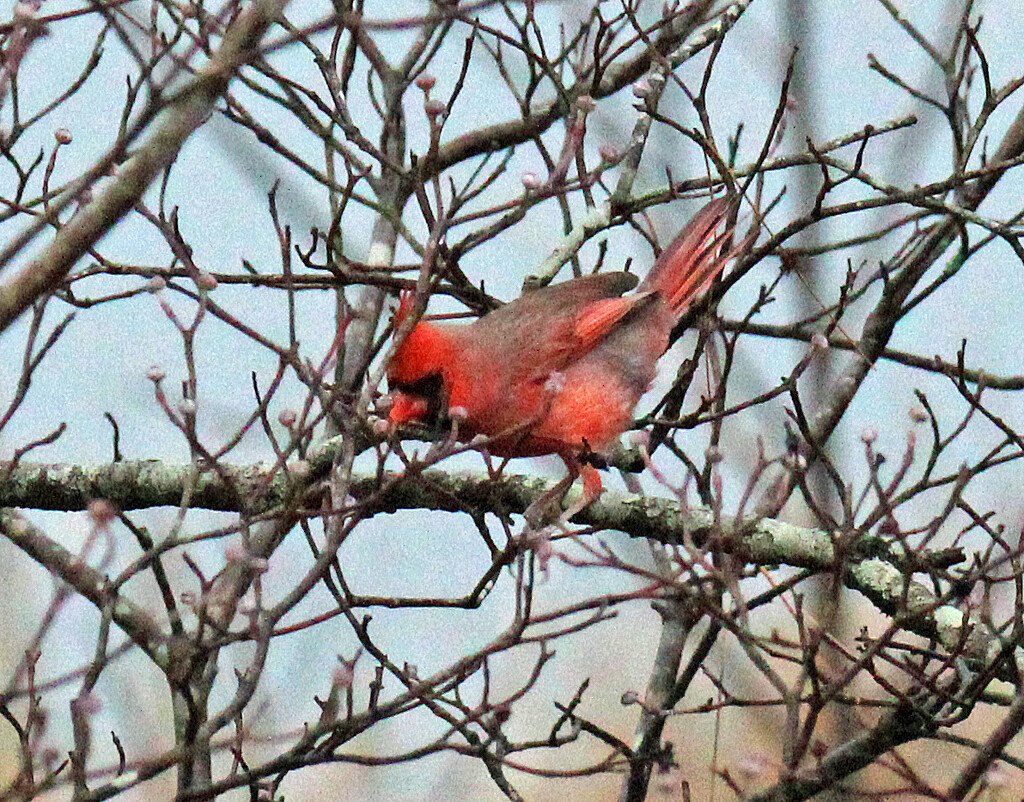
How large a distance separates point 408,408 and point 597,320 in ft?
3.72

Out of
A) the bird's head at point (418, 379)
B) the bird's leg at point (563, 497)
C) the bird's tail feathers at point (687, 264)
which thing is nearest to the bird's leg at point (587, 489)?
the bird's leg at point (563, 497)

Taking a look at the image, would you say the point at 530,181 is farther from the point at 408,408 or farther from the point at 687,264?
the point at 687,264

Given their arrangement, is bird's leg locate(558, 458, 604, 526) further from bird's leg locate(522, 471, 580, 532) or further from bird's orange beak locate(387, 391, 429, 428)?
bird's orange beak locate(387, 391, 429, 428)

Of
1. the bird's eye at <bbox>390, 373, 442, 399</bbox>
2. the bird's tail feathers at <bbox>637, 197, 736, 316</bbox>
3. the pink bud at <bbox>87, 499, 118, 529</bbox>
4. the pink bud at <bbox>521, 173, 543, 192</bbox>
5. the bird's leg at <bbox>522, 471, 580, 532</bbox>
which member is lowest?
the pink bud at <bbox>87, 499, 118, 529</bbox>

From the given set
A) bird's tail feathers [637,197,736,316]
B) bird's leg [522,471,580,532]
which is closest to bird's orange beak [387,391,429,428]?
bird's leg [522,471,580,532]

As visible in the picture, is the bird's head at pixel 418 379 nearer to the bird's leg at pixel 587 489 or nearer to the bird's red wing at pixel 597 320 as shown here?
the bird's leg at pixel 587 489

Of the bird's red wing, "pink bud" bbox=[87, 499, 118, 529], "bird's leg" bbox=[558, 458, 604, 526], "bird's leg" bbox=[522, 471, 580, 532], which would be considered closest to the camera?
"pink bud" bbox=[87, 499, 118, 529]

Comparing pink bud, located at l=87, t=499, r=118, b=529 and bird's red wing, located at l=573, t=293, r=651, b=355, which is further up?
bird's red wing, located at l=573, t=293, r=651, b=355

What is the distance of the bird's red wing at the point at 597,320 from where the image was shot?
4867 millimetres

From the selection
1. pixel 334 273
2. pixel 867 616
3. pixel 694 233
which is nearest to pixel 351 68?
pixel 334 273

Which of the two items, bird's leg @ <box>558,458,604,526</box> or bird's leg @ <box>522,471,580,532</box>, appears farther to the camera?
bird's leg @ <box>558,458,604,526</box>

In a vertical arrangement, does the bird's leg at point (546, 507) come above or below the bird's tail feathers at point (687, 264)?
below

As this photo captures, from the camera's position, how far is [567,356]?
481 cm

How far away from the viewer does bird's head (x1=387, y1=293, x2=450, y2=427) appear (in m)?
4.00
